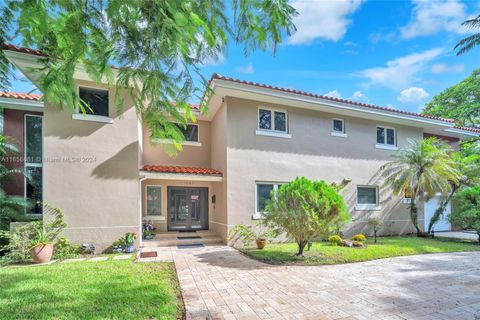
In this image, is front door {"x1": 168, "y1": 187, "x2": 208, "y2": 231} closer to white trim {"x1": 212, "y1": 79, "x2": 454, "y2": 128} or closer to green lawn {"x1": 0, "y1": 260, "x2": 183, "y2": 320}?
green lawn {"x1": 0, "y1": 260, "x2": 183, "y2": 320}

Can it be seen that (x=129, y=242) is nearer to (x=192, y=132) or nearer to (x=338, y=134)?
(x=192, y=132)

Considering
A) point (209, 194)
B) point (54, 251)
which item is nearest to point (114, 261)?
point (54, 251)

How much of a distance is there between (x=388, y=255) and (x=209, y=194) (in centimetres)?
877

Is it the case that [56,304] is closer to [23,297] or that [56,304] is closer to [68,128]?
[23,297]

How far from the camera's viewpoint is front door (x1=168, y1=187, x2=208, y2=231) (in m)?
13.5

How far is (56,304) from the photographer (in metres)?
4.96

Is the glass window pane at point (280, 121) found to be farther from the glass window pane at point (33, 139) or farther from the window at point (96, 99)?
the glass window pane at point (33, 139)

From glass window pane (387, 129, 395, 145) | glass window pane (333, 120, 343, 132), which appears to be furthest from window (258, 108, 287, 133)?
glass window pane (387, 129, 395, 145)

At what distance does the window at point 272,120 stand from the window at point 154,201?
634cm

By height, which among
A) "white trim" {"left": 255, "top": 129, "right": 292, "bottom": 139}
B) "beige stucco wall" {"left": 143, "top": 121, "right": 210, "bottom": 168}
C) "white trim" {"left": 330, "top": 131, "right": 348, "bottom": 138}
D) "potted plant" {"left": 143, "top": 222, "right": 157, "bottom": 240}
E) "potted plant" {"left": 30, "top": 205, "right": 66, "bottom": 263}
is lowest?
"potted plant" {"left": 143, "top": 222, "right": 157, "bottom": 240}

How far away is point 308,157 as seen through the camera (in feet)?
42.5

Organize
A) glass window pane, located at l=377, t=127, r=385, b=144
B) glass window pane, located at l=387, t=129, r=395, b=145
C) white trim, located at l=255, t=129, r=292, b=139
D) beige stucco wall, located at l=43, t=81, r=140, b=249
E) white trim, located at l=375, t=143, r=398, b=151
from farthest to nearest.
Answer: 1. glass window pane, located at l=387, t=129, r=395, b=145
2. glass window pane, located at l=377, t=127, r=385, b=144
3. white trim, located at l=375, t=143, r=398, b=151
4. white trim, located at l=255, t=129, r=292, b=139
5. beige stucco wall, located at l=43, t=81, r=140, b=249

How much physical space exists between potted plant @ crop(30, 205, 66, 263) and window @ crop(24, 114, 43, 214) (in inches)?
81.7

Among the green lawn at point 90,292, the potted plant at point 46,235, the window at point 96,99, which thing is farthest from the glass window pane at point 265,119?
the potted plant at point 46,235
